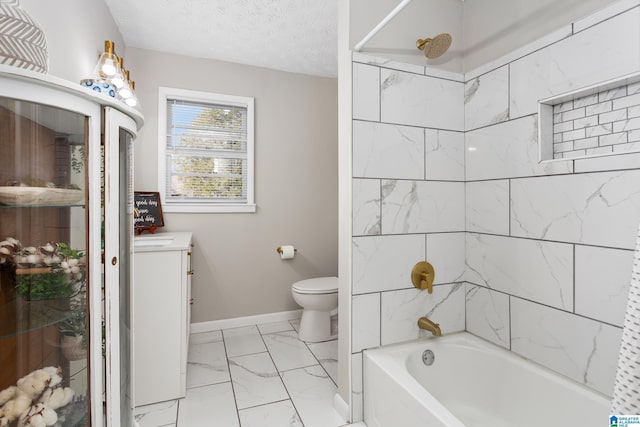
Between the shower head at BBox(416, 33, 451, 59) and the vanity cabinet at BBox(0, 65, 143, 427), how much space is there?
139cm

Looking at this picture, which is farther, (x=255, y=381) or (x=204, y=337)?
(x=204, y=337)

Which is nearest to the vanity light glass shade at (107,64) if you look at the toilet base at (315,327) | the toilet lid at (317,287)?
the toilet lid at (317,287)

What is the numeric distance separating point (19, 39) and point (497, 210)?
1971 millimetres

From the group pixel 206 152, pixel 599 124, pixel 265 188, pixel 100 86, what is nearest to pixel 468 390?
pixel 599 124

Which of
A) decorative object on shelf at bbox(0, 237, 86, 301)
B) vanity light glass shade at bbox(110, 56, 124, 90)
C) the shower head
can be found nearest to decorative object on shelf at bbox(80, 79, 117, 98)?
vanity light glass shade at bbox(110, 56, 124, 90)

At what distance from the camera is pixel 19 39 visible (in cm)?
87

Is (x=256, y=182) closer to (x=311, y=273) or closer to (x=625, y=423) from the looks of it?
(x=311, y=273)

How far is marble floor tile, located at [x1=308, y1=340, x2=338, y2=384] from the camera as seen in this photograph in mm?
2100

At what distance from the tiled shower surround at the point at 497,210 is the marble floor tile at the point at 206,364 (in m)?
0.97

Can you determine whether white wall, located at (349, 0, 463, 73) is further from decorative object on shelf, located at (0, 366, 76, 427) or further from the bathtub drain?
decorative object on shelf, located at (0, 366, 76, 427)

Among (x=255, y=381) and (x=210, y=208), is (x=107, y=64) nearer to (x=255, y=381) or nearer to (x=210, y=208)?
(x=210, y=208)

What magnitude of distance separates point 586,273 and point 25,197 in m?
1.90

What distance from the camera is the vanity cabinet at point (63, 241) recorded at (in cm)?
80

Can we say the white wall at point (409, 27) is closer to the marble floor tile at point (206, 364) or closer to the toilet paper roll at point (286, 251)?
the toilet paper roll at point (286, 251)
